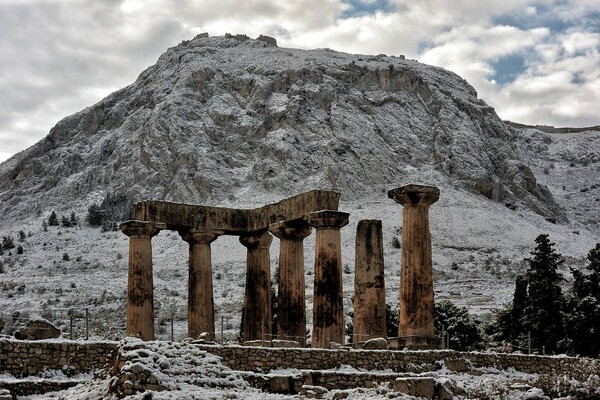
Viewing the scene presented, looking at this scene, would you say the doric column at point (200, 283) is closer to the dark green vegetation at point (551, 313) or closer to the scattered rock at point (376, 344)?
the scattered rock at point (376, 344)

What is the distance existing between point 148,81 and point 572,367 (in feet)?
462

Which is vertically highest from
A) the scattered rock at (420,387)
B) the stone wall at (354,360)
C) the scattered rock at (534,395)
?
the stone wall at (354,360)

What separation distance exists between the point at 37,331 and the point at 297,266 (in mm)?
10316

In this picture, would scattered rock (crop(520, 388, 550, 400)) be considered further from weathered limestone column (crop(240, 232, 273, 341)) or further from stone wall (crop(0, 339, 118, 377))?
weathered limestone column (crop(240, 232, 273, 341))

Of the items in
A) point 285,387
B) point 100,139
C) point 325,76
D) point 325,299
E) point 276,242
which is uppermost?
point 325,76

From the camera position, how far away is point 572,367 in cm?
2528

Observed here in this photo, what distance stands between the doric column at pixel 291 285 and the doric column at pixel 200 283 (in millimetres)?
3358

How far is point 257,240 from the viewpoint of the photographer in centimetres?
3653

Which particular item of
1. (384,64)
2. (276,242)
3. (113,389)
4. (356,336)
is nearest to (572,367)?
(356,336)

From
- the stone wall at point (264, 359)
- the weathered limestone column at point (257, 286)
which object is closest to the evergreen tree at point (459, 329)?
the weathered limestone column at point (257, 286)

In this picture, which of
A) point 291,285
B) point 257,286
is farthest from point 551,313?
point 291,285

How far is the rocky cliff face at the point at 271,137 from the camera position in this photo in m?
127

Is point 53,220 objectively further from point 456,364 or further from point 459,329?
point 456,364

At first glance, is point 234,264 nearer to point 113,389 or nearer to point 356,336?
point 356,336
